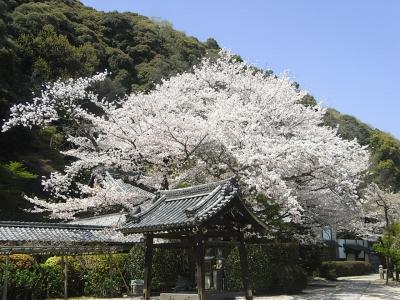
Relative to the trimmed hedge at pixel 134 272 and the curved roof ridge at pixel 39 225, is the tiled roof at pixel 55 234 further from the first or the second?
the trimmed hedge at pixel 134 272

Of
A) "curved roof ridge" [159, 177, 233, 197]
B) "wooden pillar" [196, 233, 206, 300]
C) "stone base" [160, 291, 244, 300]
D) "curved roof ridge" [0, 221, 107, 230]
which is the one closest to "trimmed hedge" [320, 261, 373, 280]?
"curved roof ridge" [0, 221, 107, 230]

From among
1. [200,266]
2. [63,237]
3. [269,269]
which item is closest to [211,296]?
[200,266]

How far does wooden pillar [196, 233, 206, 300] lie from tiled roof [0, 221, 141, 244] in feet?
20.1

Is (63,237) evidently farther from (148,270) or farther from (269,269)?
(269,269)

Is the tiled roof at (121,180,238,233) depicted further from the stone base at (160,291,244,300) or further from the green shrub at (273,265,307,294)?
the green shrub at (273,265,307,294)

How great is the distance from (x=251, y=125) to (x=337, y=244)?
26.8m

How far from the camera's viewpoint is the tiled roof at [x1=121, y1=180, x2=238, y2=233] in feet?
29.9

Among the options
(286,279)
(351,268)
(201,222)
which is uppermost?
(201,222)

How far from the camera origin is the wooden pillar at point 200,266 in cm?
900

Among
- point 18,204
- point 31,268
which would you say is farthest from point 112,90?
point 31,268

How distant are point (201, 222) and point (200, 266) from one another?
956 millimetres

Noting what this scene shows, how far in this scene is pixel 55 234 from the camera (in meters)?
16.5

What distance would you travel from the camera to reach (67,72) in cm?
3978

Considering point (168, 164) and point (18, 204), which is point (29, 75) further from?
point (168, 164)
